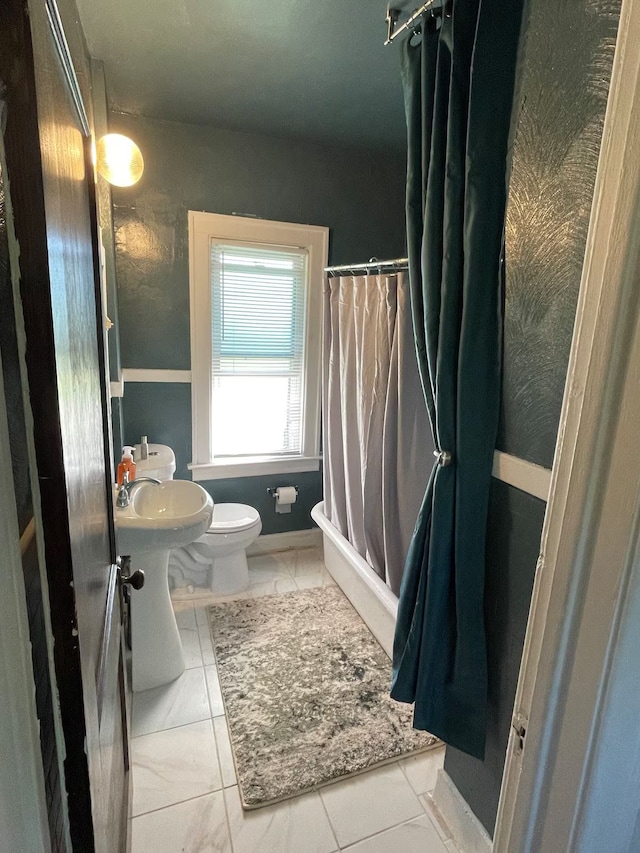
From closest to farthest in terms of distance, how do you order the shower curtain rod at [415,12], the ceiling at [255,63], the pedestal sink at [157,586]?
the shower curtain rod at [415,12]
the ceiling at [255,63]
the pedestal sink at [157,586]

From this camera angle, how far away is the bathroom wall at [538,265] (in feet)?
2.79

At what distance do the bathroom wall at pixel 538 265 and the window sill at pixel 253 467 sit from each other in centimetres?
190

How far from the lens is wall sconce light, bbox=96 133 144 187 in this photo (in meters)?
1.75

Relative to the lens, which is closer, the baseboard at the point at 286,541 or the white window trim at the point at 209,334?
the white window trim at the point at 209,334

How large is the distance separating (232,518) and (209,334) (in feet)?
3.63

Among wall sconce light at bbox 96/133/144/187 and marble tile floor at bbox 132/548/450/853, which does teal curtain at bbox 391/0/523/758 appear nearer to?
marble tile floor at bbox 132/548/450/853

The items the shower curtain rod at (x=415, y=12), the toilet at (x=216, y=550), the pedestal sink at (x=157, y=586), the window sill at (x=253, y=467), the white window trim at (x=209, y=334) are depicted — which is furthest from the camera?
the window sill at (x=253, y=467)

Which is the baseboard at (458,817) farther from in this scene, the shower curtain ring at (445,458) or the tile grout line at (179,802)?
Result: the shower curtain ring at (445,458)

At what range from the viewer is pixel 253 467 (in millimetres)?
2885

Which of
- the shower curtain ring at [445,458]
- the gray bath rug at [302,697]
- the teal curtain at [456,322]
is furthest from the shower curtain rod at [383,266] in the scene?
the gray bath rug at [302,697]

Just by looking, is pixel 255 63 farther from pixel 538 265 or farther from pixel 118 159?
pixel 538 265

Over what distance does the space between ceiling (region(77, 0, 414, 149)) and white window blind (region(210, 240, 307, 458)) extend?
0.66m

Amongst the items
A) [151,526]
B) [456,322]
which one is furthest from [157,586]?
[456,322]

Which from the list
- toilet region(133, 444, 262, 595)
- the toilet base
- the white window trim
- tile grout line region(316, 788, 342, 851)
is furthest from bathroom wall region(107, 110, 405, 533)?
tile grout line region(316, 788, 342, 851)
